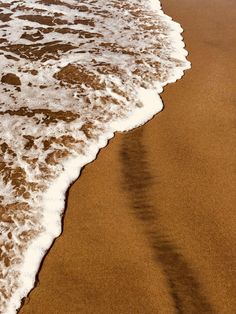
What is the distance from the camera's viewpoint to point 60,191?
3301 mm

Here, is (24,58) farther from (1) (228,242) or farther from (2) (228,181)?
(1) (228,242)

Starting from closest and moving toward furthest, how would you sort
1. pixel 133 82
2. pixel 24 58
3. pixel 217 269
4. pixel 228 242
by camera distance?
pixel 217 269
pixel 228 242
pixel 133 82
pixel 24 58

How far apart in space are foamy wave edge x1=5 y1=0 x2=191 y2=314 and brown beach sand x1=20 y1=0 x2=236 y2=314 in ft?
0.22

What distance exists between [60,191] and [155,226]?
905 millimetres

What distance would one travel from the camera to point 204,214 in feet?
9.83

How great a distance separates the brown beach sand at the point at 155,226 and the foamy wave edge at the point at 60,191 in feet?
0.22

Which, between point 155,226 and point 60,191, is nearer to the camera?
point 155,226

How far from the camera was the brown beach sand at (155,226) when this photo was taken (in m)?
2.46

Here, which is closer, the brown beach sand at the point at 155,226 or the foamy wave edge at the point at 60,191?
the brown beach sand at the point at 155,226

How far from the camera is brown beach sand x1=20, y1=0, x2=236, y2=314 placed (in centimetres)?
246

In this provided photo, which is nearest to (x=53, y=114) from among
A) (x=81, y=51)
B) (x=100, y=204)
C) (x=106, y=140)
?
(x=106, y=140)

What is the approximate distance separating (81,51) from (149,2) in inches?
135

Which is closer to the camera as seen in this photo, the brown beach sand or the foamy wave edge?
the brown beach sand

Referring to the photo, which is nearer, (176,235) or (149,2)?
(176,235)
